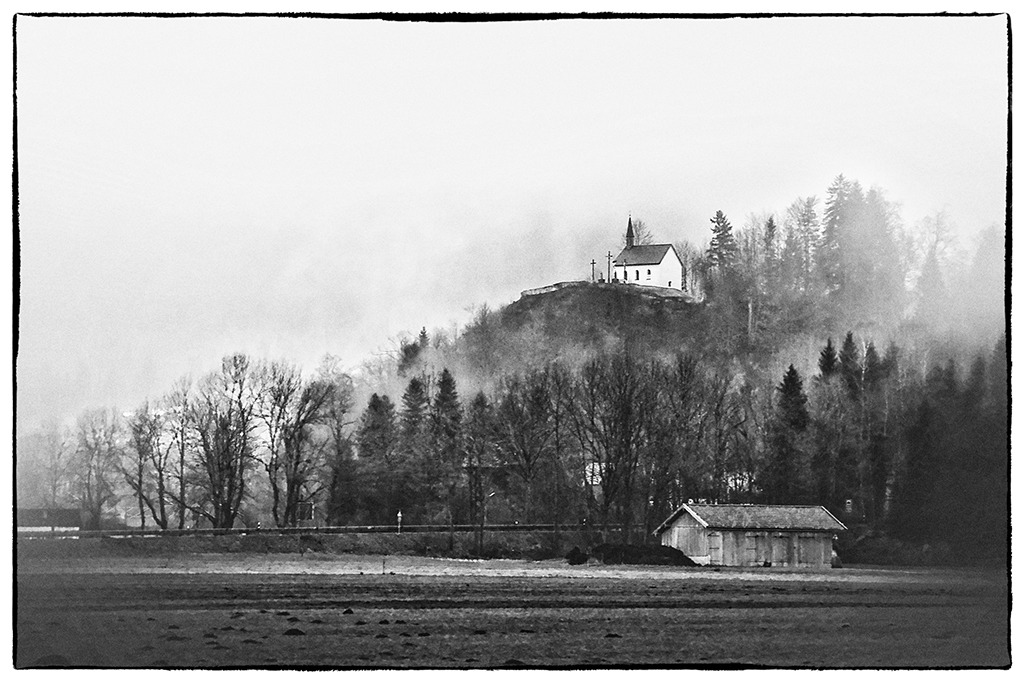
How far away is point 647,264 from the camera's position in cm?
1446

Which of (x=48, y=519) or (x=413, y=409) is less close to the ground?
(x=413, y=409)

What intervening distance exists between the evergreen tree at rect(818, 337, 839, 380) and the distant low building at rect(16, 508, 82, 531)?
23.6 feet

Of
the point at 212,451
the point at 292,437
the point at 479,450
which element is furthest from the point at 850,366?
the point at 212,451

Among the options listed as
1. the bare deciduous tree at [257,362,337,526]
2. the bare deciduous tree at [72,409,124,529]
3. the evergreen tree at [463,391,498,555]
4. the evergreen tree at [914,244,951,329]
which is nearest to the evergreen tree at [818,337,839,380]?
the evergreen tree at [914,244,951,329]

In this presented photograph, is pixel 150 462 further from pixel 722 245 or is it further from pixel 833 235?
pixel 833 235

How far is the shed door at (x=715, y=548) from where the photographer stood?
48.3 ft

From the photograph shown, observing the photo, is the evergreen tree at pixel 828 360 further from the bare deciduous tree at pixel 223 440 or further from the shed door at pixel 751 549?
the bare deciduous tree at pixel 223 440

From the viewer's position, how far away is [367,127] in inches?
573

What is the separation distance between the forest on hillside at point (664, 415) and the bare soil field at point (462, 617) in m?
0.46

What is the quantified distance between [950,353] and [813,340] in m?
1.29

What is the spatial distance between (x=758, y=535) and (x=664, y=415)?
4.88 feet

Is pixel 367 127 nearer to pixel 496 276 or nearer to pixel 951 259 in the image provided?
pixel 496 276

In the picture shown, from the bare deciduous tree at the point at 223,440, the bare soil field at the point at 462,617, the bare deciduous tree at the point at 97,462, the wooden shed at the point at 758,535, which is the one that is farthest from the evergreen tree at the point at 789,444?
the bare deciduous tree at the point at 97,462

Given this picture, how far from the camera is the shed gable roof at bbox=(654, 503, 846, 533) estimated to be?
14.7 metres
